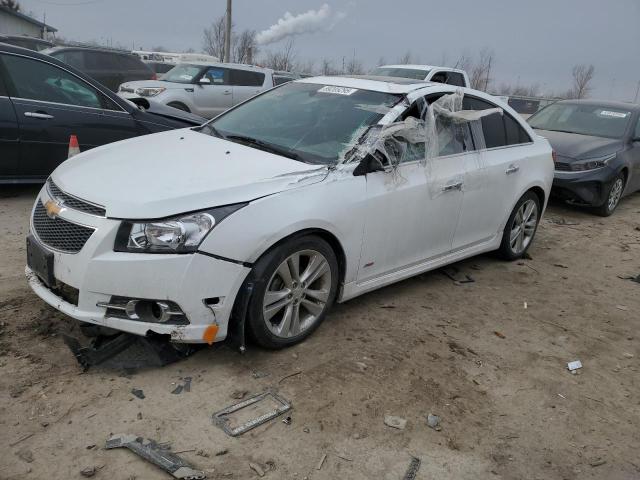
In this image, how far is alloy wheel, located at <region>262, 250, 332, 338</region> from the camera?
10.9ft

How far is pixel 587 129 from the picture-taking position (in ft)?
28.7

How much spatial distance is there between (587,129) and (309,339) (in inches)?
277

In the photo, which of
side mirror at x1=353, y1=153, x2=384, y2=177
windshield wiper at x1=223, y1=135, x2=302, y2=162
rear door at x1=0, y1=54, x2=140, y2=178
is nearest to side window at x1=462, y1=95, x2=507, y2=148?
side mirror at x1=353, y1=153, x2=384, y2=177

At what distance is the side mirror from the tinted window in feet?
33.7

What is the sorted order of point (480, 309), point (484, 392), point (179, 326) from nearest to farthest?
point (179, 326) → point (484, 392) → point (480, 309)

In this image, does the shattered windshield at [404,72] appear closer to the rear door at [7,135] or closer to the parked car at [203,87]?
the parked car at [203,87]

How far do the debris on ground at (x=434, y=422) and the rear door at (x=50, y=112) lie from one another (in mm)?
4893

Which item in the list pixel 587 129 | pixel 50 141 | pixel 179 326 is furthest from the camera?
pixel 587 129

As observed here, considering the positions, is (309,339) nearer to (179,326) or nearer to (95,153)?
(179,326)

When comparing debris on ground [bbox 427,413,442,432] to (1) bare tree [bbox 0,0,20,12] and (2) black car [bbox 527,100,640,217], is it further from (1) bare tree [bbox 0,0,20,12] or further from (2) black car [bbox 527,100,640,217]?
(1) bare tree [bbox 0,0,20,12]

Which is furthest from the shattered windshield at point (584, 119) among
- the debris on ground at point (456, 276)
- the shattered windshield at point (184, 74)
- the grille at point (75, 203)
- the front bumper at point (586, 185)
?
the grille at point (75, 203)

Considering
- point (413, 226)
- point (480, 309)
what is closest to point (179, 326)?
point (413, 226)

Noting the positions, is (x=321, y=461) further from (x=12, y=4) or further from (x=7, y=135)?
(x=12, y=4)

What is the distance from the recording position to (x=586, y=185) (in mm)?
7770
